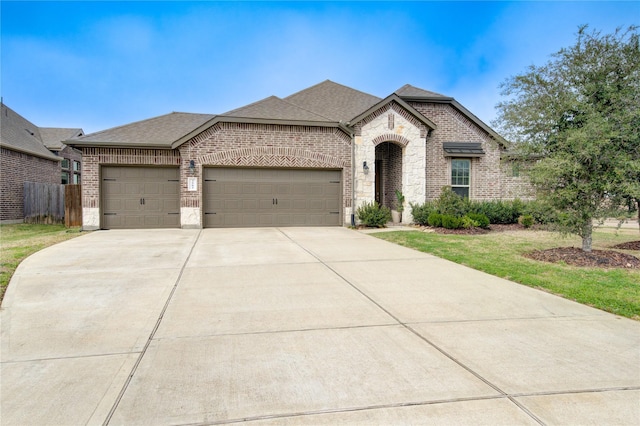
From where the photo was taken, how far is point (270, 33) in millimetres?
17328

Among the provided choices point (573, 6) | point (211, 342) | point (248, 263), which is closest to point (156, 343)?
point (211, 342)

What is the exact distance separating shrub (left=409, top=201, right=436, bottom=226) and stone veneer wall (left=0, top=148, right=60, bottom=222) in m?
18.8

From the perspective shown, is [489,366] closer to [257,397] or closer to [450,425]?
[450,425]

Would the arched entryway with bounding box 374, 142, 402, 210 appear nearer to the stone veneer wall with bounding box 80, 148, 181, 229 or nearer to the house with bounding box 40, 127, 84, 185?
the stone veneer wall with bounding box 80, 148, 181, 229

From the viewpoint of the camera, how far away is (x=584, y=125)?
25.7 feet

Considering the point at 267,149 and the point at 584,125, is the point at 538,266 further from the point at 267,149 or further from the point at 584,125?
the point at 267,149

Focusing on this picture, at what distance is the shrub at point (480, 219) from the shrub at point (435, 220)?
104 cm

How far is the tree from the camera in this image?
7.74 metres

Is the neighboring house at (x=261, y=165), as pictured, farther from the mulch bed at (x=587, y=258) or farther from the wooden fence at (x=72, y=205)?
the mulch bed at (x=587, y=258)

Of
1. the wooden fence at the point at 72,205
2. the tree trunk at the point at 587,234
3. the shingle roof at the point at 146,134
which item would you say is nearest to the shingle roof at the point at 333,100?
the shingle roof at the point at 146,134

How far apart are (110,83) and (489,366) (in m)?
26.6

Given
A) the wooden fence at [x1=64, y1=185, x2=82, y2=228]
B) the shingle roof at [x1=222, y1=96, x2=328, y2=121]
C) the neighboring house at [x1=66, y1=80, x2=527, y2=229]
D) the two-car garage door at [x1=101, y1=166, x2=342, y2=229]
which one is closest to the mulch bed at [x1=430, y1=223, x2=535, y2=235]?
the neighboring house at [x1=66, y1=80, x2=527, y2=229]

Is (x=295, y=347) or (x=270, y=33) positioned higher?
(x=270, y=33)

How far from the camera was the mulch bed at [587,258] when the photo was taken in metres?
7.78
